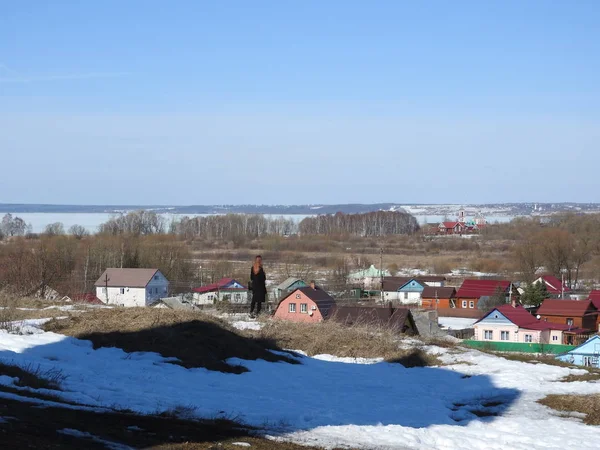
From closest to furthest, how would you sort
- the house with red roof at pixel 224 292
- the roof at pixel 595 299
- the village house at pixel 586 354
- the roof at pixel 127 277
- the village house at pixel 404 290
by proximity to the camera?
the village house at pixel 586 354
the roof at pixel 127 277
the roof at pixel 595 299
the house with red roof at pixel 224 292
the village house at pixel 404 290

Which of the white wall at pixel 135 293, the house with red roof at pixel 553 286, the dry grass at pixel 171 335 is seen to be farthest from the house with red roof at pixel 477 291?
the dry grass at pixel 171 335

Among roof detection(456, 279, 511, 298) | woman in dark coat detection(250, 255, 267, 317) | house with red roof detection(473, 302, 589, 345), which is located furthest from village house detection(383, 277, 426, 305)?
woman in dark coat detection(250, 255, 267, 317)

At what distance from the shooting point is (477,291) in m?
51.8

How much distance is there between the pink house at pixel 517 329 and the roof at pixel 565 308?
472 centimetres

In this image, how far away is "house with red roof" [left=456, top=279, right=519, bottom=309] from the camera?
2000 inches

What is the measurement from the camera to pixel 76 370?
905 centimetres

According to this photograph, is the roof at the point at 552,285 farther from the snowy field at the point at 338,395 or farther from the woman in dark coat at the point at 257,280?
the snowy field at the point at 338,395

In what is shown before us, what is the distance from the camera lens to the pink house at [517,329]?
111 ft

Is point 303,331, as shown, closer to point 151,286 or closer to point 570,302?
point 151,286

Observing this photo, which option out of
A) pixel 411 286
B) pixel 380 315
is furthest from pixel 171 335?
pixel 411 286

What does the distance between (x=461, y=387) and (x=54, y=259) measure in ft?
117

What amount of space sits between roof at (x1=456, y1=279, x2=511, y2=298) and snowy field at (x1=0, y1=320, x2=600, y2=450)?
39157mm

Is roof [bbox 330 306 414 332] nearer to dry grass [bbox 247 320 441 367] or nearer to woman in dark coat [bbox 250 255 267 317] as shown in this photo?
woman in dark coat [bbox 250 255 267 317]

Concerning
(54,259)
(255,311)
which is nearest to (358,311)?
(255,311)
